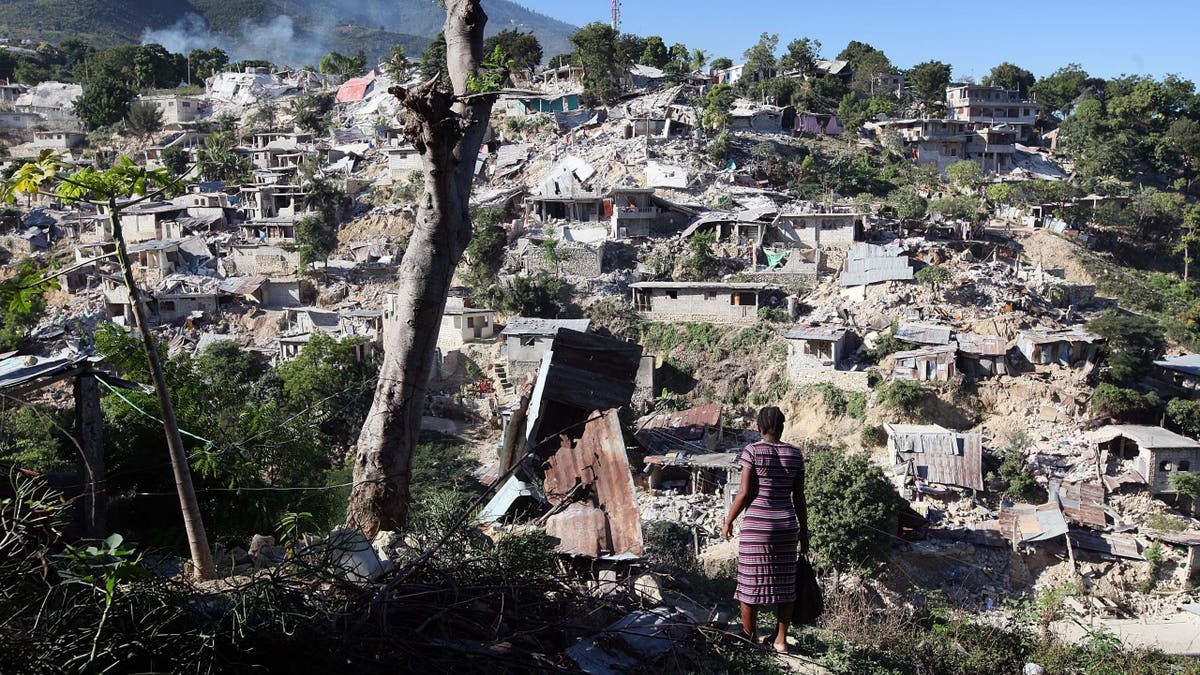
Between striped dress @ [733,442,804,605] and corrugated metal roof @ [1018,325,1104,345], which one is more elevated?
striped dress @ [733,442,804,605]

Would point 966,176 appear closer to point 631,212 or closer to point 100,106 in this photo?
point 631,212

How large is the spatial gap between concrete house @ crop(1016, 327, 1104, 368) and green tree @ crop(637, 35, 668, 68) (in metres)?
31.4

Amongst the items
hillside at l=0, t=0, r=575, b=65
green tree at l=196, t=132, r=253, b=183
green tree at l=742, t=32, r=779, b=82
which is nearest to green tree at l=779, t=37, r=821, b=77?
green tree at l=742, t=32, r=779, b=82

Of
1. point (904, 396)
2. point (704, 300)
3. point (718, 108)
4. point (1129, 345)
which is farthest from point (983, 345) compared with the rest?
point (718, 108)

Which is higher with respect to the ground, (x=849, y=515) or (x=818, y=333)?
(x=818, y=333)

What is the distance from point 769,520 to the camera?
376cm

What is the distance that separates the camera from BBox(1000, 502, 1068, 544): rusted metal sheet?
14.5 meters

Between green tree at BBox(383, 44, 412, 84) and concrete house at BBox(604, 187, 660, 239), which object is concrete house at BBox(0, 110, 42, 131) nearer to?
green tree at BBox(383, 44, 412, 84)

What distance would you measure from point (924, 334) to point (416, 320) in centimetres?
1754

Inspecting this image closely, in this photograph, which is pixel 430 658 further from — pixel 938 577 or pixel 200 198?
pixel 200 198

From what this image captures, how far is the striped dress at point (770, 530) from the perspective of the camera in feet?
12.3

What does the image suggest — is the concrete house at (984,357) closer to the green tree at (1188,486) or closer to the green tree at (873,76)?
the green tree at (1188,486)

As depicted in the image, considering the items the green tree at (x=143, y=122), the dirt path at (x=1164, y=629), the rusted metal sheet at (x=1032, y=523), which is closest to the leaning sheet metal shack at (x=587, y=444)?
the dirt path at (x=1164, y=629)

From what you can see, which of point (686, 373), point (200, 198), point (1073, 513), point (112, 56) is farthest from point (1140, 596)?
point (112, 56)
